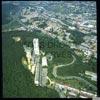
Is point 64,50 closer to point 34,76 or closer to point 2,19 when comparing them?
point 34,76

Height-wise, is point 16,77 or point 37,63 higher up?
point 37,63

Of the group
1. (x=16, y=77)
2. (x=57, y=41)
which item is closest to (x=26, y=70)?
(x=16, y=77)

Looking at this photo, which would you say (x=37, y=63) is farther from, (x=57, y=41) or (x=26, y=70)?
(x=57, y=41)

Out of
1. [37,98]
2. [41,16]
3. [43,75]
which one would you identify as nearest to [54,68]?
[43,75]

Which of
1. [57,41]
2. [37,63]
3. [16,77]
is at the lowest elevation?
[16,77]
